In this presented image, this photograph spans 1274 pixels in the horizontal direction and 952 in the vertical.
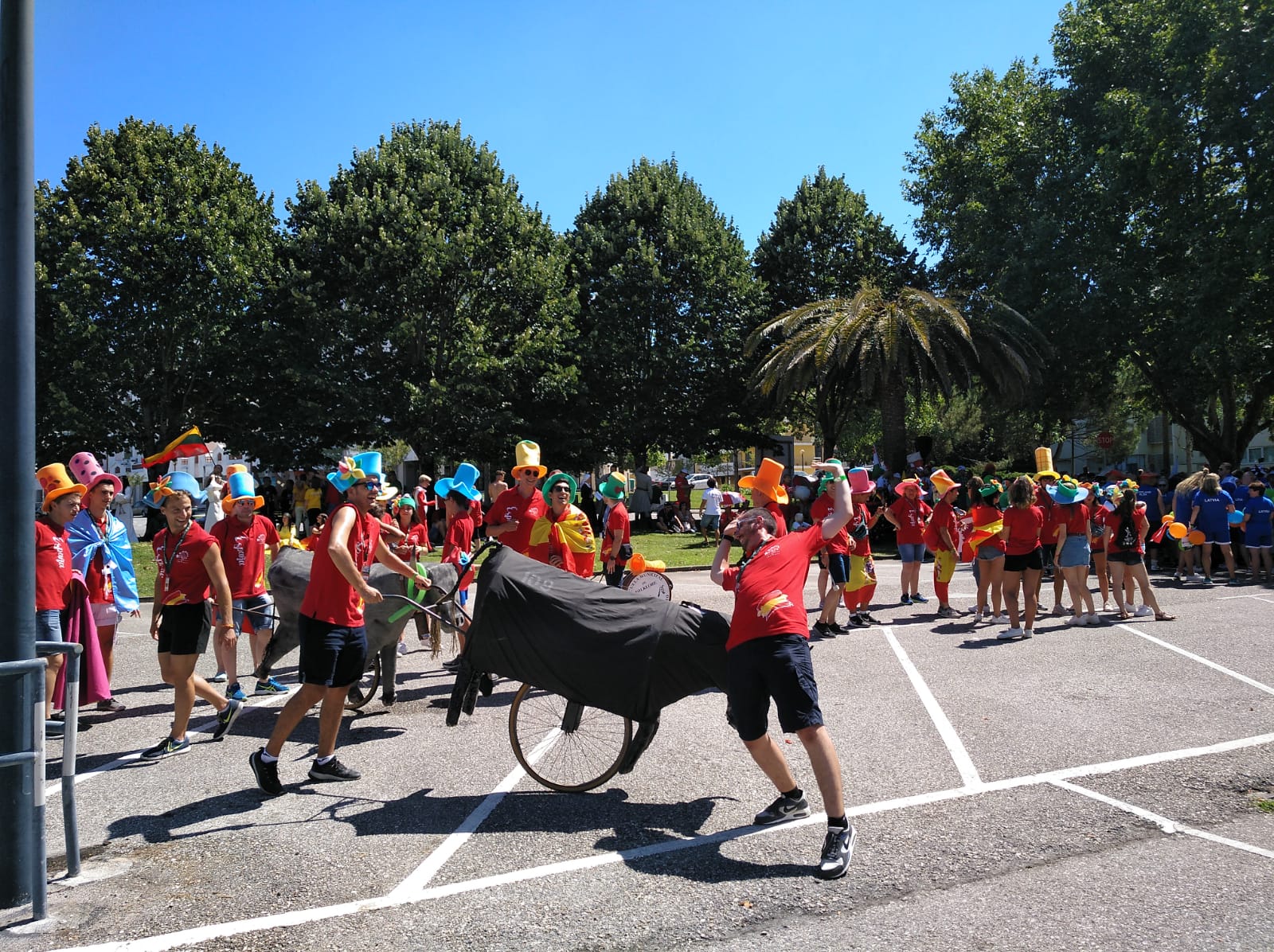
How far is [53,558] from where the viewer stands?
627 centimetres

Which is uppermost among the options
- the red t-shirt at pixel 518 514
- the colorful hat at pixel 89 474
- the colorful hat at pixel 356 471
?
the colorful hat at pixel 89 474

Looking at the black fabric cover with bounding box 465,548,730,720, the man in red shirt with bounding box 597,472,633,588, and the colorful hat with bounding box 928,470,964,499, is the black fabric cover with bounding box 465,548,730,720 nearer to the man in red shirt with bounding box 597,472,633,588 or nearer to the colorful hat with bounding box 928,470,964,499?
the man in red shirt with bounding box 597,472,633,588

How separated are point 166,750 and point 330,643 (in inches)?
72.7

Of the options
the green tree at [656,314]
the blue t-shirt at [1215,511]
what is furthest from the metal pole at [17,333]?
the green tree at [656,314]

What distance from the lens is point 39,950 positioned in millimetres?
3697

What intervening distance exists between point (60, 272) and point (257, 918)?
93.9 ft

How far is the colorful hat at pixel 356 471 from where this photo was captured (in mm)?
5844

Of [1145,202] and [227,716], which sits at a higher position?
[1145,202]

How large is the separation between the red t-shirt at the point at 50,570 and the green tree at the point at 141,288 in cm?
2382

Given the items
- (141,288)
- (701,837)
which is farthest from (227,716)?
(141,288)

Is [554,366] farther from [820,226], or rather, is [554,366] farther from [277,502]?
[820,226]

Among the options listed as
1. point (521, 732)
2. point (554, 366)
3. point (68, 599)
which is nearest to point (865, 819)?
point (521, 732)

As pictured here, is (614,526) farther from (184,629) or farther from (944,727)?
(184,629)

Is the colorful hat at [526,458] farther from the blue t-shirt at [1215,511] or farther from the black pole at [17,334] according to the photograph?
the blue t-shirt at [1215,511]
